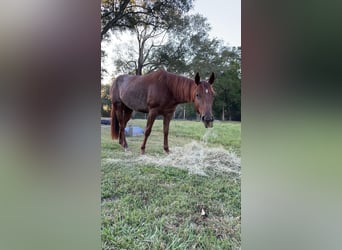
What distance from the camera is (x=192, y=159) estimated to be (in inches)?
54.4

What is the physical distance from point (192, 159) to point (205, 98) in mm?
328

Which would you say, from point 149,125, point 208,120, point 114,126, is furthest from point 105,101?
point 208,120

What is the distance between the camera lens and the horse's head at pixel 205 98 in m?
1.36

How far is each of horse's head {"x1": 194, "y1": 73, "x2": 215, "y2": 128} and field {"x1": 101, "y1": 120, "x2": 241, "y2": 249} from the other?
0.13 feet

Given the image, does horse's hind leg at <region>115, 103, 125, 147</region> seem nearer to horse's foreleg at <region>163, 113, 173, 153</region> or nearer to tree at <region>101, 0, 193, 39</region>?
horse's foreleg at <region>163, 113, 173, 153</region>

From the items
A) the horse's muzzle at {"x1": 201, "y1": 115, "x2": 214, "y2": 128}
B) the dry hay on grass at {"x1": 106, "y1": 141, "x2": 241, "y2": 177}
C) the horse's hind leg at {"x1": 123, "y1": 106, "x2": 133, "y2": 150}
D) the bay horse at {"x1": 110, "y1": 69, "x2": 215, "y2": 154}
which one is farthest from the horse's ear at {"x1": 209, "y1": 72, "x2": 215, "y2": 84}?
the horse's hind leg at {"x1": 123, "y1": 106, "x2": 133, "y2": 150}

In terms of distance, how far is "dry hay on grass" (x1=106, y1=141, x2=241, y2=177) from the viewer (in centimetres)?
137

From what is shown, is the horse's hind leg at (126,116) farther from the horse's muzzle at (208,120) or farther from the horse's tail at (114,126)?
the horse's muzzle at (208,120)

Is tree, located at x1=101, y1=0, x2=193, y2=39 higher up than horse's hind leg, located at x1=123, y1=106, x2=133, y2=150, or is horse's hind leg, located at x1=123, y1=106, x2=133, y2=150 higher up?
tree, located at x1=101, y1=0, x2=193, y2=39
